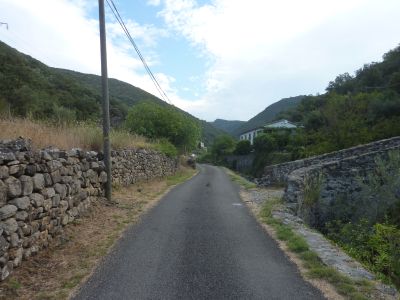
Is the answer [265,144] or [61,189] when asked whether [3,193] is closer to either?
[61,189]

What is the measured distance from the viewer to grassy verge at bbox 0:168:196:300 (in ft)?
18.1

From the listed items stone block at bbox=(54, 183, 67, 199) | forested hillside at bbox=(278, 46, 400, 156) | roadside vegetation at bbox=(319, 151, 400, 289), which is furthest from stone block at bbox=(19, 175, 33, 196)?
forested hillside at bbox=(278, 46, 400, 156)

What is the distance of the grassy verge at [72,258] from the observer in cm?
552

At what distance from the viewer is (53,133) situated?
10.5m

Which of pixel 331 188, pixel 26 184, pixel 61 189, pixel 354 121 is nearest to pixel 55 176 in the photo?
pixel 61 189

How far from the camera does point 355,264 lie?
6.73m

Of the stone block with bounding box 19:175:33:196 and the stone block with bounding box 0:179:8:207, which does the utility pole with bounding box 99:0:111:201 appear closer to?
the stone block with bounding box 19:175:33:196

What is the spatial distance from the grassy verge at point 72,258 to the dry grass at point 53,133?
73.3 inches

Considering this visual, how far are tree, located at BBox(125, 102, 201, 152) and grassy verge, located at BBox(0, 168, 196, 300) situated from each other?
1827 centimetres

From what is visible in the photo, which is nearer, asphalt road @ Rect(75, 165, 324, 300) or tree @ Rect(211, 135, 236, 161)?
asphalt road @ Rect(75, 165, 324, 300)

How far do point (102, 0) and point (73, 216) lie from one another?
6.75 meters

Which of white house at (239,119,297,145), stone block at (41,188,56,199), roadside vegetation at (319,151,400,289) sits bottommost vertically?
roadside vegetation at (319,151,400,289)

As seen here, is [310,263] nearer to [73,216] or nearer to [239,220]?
[239,220]

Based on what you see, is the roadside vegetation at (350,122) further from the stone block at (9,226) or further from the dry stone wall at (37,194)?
the stone block at (9,226)
